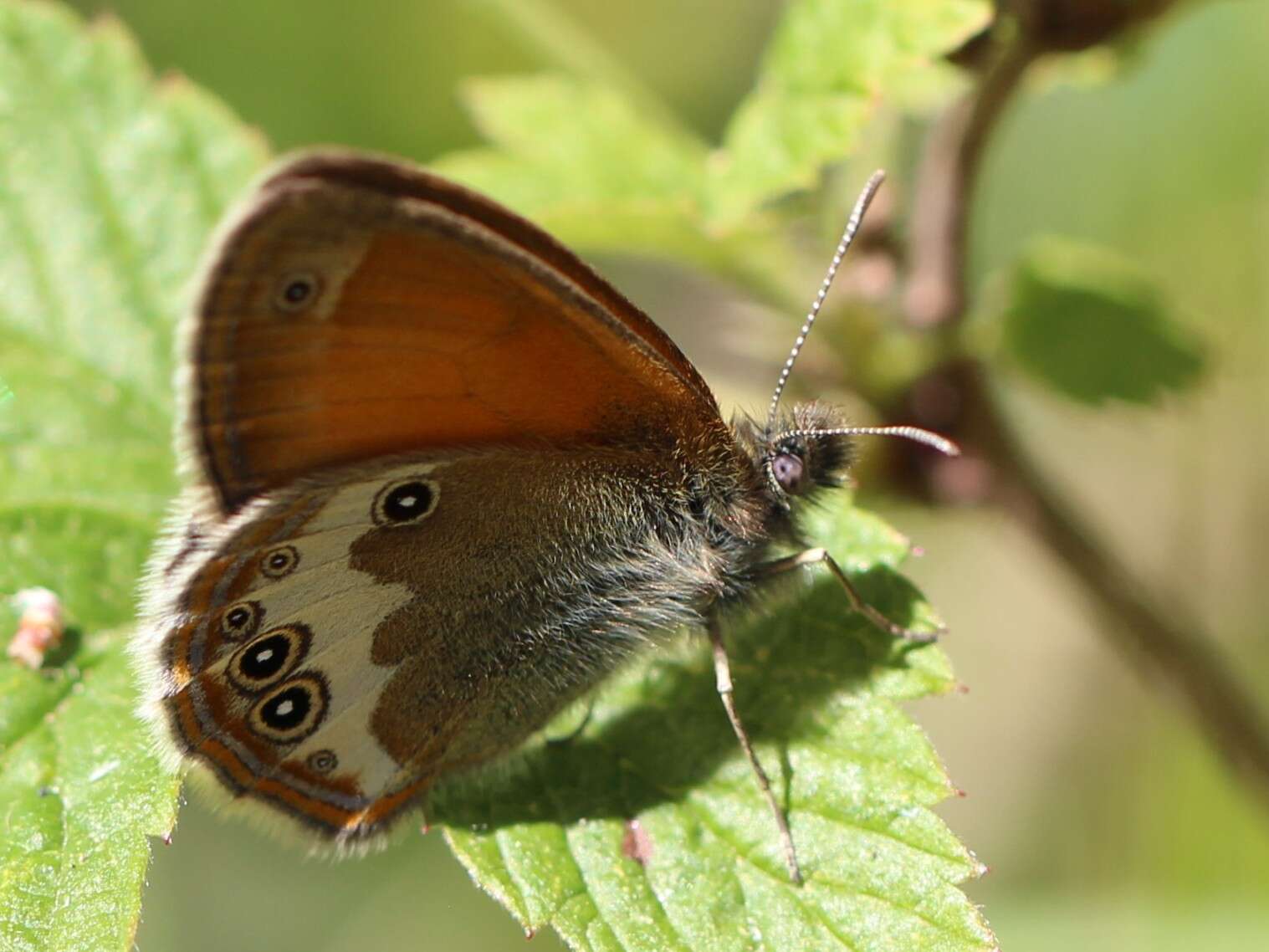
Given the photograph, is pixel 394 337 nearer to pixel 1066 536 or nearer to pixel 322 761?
pixel 322 761

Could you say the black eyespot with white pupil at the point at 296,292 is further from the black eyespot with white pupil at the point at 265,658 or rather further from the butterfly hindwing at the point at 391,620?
the black eyespot with white pupil at the point at 265,658

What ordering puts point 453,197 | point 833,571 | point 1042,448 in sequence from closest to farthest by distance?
point 453,197 < point 833,571 < point 1042,448

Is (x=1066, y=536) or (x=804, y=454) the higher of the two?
(x=1066, y=536)

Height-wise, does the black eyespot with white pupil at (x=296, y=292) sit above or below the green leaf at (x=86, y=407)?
above

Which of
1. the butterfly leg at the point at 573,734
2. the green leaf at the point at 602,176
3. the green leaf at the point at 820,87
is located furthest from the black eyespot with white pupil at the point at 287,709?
the green leaf at the point at 820,87

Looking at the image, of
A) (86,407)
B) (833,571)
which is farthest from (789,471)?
(86,407)

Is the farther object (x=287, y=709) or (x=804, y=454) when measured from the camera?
(x=804, y=454)
